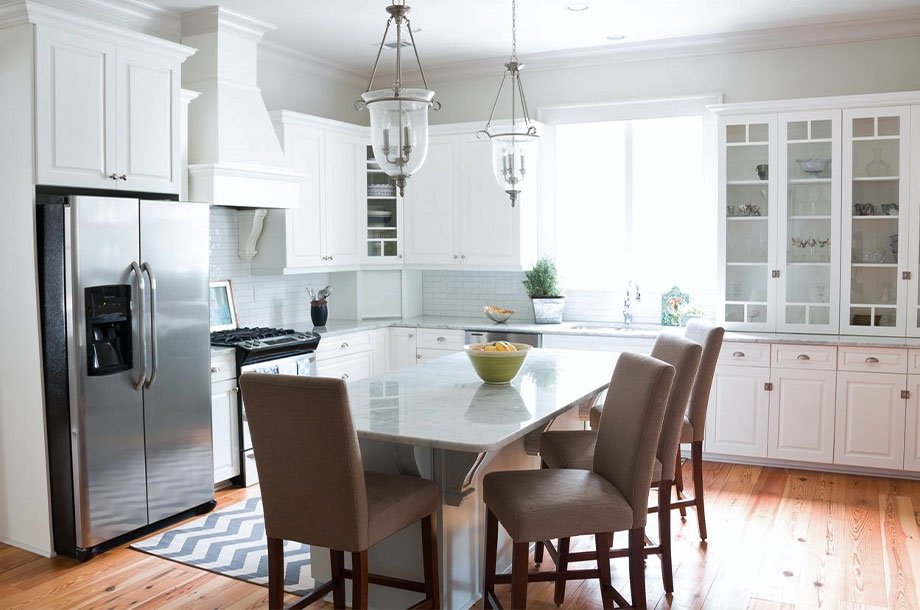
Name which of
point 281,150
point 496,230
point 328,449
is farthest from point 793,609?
point 281,150

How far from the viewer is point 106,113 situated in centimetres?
404

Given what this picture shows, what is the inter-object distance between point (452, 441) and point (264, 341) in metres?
2.74

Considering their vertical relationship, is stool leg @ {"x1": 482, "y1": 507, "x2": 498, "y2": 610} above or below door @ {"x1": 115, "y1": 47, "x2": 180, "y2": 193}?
below

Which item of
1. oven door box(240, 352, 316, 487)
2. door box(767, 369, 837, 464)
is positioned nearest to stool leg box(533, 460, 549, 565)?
oven door box(240, 352, 316, 487)

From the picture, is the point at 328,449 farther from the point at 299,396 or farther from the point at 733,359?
the point at 733,359

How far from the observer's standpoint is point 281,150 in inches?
214

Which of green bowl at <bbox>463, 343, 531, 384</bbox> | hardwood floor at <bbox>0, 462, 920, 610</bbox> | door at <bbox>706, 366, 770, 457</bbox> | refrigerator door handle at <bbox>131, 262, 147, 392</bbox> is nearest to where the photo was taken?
hardwood floor at <bbox>0, 462, 920, 610</bbox>

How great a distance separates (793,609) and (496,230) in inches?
143

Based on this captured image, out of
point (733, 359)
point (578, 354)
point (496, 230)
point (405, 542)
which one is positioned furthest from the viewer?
point (496, 230)

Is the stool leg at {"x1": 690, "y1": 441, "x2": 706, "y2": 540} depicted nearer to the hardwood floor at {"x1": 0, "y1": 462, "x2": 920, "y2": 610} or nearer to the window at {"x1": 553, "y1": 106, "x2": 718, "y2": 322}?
the hardwood floor at {"x1": 0, "y1": 462, "x2": 920, "y2": 610}

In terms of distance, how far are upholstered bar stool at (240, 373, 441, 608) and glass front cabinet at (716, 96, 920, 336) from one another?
141 inches

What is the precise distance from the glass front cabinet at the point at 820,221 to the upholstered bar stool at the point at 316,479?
141 inches

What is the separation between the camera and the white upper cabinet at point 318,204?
568cm

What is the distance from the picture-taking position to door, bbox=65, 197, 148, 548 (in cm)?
379
